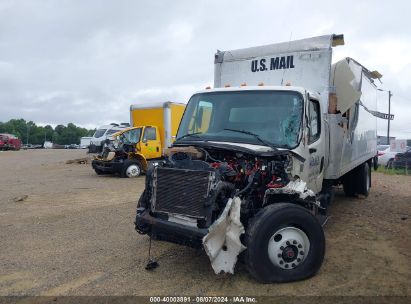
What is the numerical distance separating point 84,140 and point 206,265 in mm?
47331

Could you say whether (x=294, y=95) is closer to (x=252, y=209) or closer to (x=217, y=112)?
(x=217, y=112)

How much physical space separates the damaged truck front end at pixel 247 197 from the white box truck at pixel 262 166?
1 centimetres

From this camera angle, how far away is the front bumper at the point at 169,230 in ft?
14.8

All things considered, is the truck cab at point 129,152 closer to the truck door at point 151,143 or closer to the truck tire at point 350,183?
the truck door at point 151,143

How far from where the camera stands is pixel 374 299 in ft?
13.8

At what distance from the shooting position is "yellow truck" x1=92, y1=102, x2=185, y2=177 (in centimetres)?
1523

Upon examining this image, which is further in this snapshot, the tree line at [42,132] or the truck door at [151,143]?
the tree line at [42,132]

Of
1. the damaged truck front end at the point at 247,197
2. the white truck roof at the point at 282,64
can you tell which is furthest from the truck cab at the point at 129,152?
the damaged truck front end at the point at 247,197

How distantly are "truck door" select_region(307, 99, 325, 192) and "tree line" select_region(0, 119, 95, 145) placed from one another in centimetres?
10238

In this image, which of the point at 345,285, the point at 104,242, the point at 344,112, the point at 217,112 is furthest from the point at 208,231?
the point at 344,112

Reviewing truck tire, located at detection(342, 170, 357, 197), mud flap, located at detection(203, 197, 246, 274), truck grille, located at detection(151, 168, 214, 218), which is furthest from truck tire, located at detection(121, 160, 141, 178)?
mud flap, located at detection(203, 197, 246, 274)

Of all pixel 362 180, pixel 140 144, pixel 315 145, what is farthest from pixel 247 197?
pixel 140 144

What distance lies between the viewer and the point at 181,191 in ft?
15.7

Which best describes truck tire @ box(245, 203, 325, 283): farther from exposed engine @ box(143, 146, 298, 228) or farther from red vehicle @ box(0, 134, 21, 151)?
red vehicle @ box(0, 134, 21, 151)
